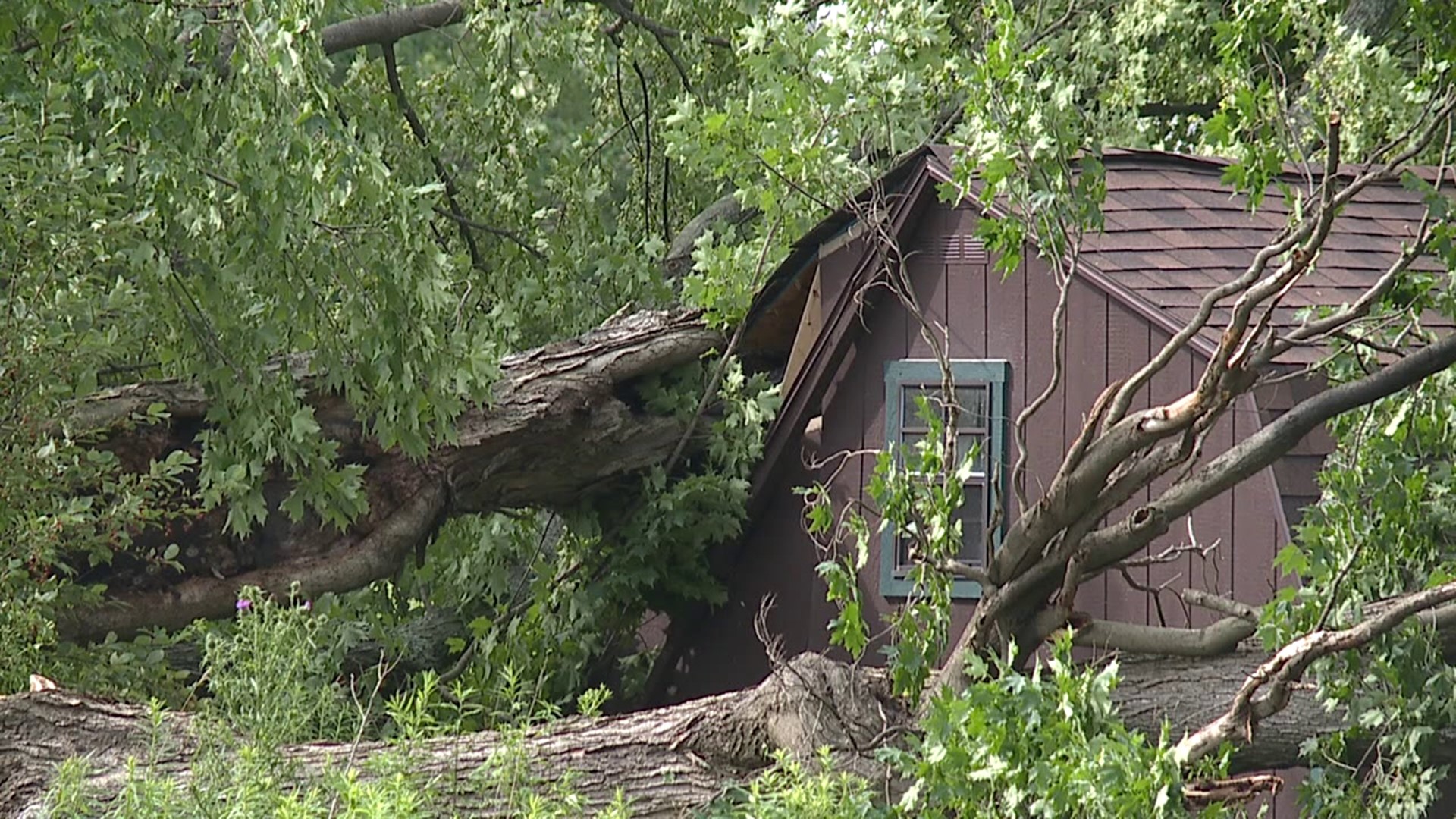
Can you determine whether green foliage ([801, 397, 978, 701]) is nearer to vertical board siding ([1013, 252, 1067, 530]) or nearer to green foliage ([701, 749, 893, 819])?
green foliage ([701, 749, 893, 819])

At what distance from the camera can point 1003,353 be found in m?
9.51

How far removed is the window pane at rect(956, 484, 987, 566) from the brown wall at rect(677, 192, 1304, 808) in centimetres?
19

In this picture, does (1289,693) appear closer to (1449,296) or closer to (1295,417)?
(1295,417)

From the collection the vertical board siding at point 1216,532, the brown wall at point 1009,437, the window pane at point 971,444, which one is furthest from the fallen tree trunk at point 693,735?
the window pane at point 971,444

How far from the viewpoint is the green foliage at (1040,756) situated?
5406mm

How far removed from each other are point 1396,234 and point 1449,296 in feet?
11.7

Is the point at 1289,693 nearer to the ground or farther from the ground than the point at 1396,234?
nearer to the ground

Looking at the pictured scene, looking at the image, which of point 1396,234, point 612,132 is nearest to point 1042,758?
point 1396,234

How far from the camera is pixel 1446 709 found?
630 cm

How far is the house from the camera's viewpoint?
8680mm

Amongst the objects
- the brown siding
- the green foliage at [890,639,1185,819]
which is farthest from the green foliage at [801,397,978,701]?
the brown siding

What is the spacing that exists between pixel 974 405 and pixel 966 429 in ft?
0.44

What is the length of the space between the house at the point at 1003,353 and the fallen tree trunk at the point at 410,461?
0.81m

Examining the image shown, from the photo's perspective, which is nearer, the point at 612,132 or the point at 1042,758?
the point at 1042,758
